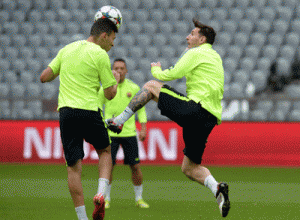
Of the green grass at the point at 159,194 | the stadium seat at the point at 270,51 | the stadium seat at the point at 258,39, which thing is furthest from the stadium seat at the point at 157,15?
the green grass at the point at 159,194

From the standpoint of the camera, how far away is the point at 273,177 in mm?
8328

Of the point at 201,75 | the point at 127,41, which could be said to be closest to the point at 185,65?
the point at 201,75

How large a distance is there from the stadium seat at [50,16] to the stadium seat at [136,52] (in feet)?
8.20

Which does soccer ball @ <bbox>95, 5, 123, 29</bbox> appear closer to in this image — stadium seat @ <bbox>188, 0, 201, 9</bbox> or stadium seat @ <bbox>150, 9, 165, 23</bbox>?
stadium seat @ <bbox>150, 9, 165, 23</bbox>

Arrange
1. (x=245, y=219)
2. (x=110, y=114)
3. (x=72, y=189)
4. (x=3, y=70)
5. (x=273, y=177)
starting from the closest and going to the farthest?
(x=72, y=189), (x=245, y=219), (x=110, y=114), (x=273, y=177), (x=3, y=70)

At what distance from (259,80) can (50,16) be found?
20.5ft

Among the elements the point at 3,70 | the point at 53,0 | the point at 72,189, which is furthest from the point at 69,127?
the point at 53,0

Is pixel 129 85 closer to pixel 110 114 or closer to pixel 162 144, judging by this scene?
pixel 110 114

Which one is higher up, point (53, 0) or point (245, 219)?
point (53, 0)

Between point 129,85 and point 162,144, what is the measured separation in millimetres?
3744

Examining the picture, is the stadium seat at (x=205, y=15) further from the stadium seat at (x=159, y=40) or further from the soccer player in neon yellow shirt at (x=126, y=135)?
the soccer player in neon yellow shirt at (x=126, y=135)

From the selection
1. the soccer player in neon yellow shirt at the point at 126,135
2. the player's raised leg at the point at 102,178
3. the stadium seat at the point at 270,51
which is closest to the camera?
the player's raised leg at the point at 102,178

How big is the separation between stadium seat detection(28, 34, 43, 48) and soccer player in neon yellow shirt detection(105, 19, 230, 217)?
30.2 feet

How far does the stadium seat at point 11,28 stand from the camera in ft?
43.2
